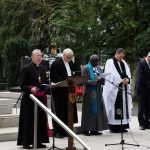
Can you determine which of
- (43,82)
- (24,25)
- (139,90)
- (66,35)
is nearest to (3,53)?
(24,25)

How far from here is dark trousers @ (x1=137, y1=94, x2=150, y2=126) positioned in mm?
13069

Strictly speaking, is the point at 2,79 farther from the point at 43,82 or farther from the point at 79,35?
the point at 43,82

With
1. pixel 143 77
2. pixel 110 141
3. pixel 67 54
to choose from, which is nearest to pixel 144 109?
pixel 143 77

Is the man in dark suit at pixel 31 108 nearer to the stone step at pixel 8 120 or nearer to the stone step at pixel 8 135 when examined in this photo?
the stone step at pixel 8 135

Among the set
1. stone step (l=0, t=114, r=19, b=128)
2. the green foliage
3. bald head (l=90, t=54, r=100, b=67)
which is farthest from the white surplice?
the green foliage

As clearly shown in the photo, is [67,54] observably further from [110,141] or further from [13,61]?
[13,61]

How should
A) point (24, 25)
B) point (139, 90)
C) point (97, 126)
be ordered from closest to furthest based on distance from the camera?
1. point (97, 126)
2. point (139, 90)
3. point (24, 25)

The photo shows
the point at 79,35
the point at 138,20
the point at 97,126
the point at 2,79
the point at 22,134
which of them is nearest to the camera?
the point at 22,134

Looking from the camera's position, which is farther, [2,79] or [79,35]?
[2,79]

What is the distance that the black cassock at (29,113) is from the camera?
984cm

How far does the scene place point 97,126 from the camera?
39.1 ft

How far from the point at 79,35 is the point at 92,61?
42.2 ft

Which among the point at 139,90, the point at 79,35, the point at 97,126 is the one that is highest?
the point at 79,35

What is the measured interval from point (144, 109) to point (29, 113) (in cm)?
422
